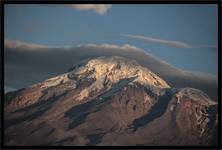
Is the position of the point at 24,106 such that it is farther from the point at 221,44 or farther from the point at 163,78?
the point at 221,44

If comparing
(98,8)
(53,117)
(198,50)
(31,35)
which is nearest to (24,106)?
(53,117)

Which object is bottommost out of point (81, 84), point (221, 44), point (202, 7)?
point (81, 84)

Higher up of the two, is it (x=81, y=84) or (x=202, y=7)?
(x=202, y=7)

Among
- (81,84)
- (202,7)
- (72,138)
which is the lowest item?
(72,138)

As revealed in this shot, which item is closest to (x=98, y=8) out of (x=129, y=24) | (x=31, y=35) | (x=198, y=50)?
(x=129, y=24)

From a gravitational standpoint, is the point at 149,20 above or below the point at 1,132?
above

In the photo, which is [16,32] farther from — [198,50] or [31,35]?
[198,50]
